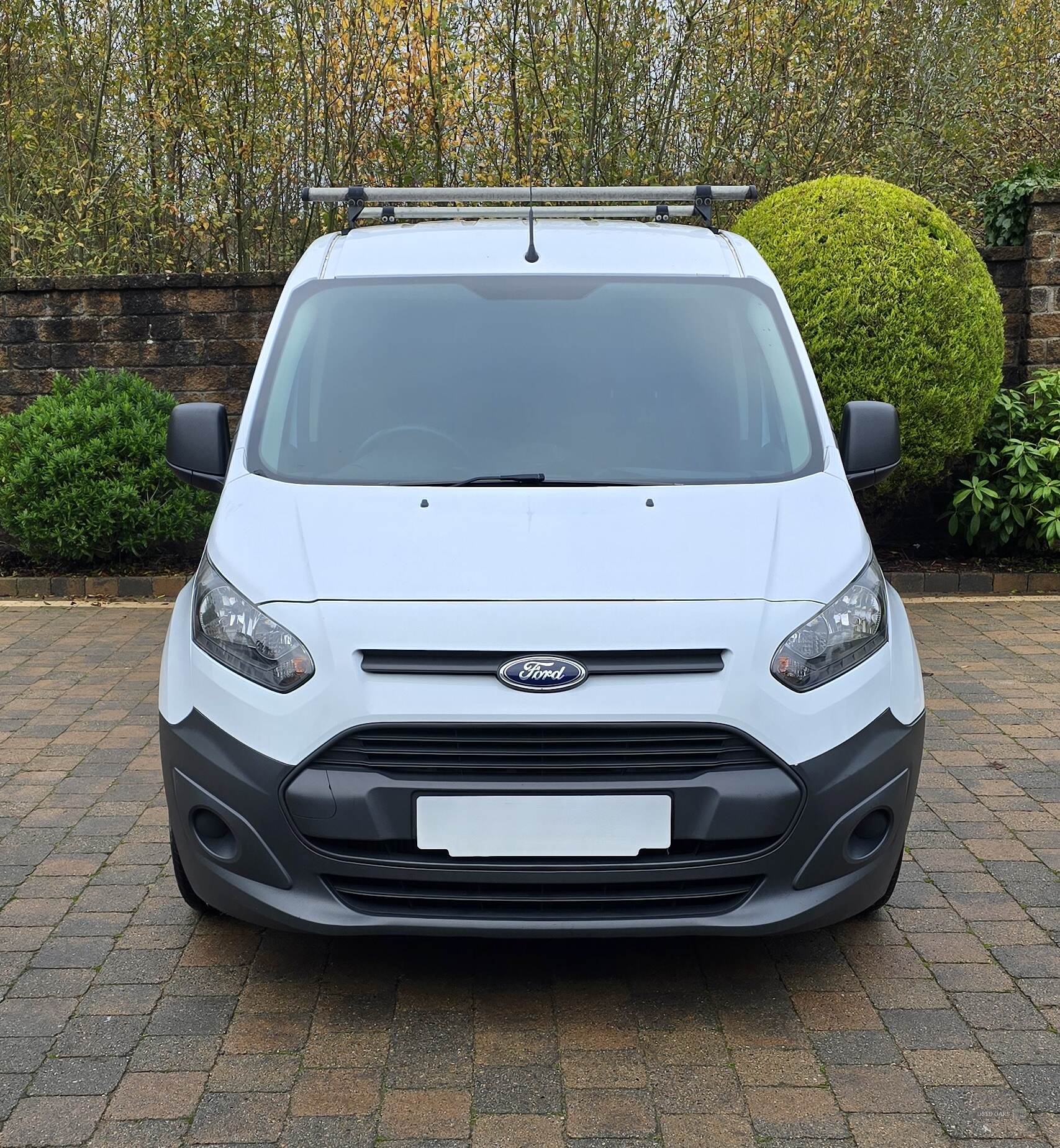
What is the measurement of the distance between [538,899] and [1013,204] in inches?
320

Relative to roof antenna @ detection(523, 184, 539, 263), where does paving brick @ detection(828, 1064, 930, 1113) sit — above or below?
below

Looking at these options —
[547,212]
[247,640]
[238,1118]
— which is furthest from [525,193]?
[238,1118]

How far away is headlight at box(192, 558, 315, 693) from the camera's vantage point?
129 inches

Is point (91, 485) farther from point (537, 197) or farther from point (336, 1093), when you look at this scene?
point (336, 1093)

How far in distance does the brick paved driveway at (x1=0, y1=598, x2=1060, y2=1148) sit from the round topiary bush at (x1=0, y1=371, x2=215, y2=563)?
414 centimetres

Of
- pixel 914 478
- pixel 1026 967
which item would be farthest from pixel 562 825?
pixel 914 478

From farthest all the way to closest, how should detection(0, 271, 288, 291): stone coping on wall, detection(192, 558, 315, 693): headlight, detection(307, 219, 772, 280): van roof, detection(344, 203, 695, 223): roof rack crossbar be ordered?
detection(0, 271, 288, 291): stone coping on wall < detection(344, 203, 695, 223): roof rack crossbar < detection(307, 219, 772, 280): van roof < detection(192, 558, 315, 693): headlight

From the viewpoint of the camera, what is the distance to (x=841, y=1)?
10.9 m

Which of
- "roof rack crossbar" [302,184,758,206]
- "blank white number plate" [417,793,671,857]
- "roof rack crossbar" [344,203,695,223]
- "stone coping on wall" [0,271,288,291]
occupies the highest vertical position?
A: "roof rack crossbar" [302,184,758,206]

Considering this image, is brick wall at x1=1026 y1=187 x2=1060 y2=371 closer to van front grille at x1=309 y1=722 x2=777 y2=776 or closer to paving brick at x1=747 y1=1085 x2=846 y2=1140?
van front grille at x1=309 y1=722 x2=777 y2=776

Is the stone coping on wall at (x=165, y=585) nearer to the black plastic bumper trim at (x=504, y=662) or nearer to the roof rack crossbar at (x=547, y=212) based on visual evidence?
the roof rack crossbar at (x=547, y=212)

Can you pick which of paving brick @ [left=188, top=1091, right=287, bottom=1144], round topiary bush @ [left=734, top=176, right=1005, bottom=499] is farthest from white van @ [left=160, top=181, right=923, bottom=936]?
round topiary bush @ [left=734, top=176, right=1005, bottom=499]

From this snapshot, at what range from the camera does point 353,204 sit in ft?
16.4

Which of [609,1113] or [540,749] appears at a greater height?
[540,749]
